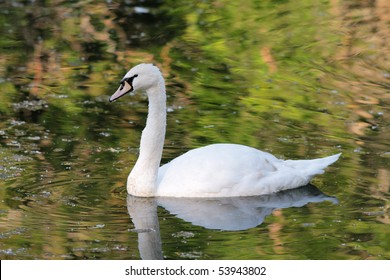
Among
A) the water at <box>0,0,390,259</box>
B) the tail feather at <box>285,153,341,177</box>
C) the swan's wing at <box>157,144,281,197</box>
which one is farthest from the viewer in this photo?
the tail feather at <box>285,153,341,177</box>

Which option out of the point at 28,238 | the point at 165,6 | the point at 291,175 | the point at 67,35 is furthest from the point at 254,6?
the point at 28,238

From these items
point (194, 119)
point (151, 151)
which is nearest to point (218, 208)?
point (151, 151)

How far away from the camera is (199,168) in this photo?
9.80 meters

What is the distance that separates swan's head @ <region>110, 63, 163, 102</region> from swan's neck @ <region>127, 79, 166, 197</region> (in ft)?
0.25

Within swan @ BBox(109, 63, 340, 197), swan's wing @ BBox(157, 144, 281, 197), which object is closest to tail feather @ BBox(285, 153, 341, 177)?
swan @ BBox(109, 63, 340, 197)

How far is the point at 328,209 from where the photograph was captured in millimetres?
9375

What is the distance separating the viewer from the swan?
32.1 feet

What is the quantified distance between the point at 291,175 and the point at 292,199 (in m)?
0.28

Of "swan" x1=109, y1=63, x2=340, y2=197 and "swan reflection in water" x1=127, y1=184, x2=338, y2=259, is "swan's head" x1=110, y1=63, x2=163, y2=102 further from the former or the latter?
"swan reflection in water" x1=127, y1=184, x2=338, y2=259

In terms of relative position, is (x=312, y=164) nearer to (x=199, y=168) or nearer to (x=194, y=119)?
(x=199, y=168)

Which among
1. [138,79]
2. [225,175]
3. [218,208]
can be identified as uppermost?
[138,79]

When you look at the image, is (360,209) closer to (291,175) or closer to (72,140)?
(291,175)

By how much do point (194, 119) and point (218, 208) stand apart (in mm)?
2814

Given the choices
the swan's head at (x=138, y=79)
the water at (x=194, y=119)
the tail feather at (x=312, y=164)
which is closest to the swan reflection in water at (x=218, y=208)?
the water at (x=194, y=119)
